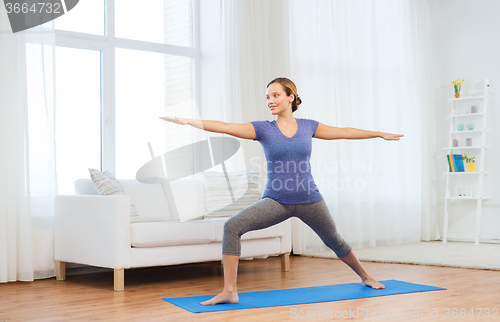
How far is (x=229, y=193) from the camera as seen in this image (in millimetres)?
4355

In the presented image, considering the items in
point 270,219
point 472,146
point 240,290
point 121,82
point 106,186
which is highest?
point 121,82

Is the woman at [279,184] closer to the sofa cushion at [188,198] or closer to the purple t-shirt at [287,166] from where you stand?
the purple t-shirt at [287,166]

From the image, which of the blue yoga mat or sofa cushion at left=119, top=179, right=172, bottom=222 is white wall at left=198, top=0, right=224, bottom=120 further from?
the blue yoga mat

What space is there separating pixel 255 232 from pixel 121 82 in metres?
1.76

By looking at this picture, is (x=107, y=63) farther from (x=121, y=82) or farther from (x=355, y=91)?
(x=355, y=91)

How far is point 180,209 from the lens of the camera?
14.1 feet

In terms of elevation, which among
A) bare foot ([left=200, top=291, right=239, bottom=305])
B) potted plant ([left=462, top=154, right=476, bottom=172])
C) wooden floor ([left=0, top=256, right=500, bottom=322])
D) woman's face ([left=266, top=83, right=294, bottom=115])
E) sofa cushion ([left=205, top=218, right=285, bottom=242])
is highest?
woman's face ([left=266, top=83, right=294, bottom=115])

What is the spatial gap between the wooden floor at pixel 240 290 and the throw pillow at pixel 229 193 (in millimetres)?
474

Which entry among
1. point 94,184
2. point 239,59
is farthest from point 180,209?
point 239,59

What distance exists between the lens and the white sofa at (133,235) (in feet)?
10.9

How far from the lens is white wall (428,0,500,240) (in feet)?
20.5

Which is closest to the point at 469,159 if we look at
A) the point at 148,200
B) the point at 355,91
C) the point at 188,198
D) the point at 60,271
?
the point at 355,91

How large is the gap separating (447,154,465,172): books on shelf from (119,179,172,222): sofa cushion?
356 centimetres

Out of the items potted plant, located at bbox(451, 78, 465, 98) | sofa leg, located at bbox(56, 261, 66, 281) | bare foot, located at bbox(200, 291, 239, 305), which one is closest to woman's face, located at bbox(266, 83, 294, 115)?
bare foot, located at bbox(200, 291, 239, 305)
